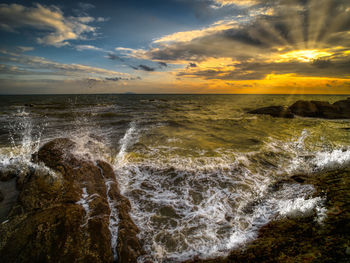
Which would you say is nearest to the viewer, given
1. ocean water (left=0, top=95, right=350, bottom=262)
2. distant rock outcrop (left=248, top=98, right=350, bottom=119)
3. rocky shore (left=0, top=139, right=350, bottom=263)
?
rocky shore (left=0, top=139, right=350, bottom=263)

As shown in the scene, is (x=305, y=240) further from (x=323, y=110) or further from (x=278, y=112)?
(x=323, y=110)

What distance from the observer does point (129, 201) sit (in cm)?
475

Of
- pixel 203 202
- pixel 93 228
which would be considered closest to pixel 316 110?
pixel 203 202

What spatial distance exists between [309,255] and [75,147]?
7441 mm

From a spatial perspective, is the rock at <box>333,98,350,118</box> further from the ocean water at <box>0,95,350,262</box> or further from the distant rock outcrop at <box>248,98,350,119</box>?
the ocean water at <box>0,95,350,262</box>

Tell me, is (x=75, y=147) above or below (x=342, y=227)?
above

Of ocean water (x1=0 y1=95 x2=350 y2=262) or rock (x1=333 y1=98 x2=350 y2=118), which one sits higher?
rock (x1=333 y1=98 x2=350 y2=118)

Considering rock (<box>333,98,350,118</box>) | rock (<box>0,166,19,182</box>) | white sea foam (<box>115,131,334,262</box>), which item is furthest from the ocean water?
rock (<box>333,98,350,118</box>)

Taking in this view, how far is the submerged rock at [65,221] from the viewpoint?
265 centimetres

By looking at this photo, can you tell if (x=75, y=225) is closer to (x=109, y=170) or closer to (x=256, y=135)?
(x=109, y=170)

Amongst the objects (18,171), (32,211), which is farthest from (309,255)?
(18,171)

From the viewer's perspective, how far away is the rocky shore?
8.37 ft

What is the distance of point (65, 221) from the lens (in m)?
3.12

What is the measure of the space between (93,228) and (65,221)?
0.55m
